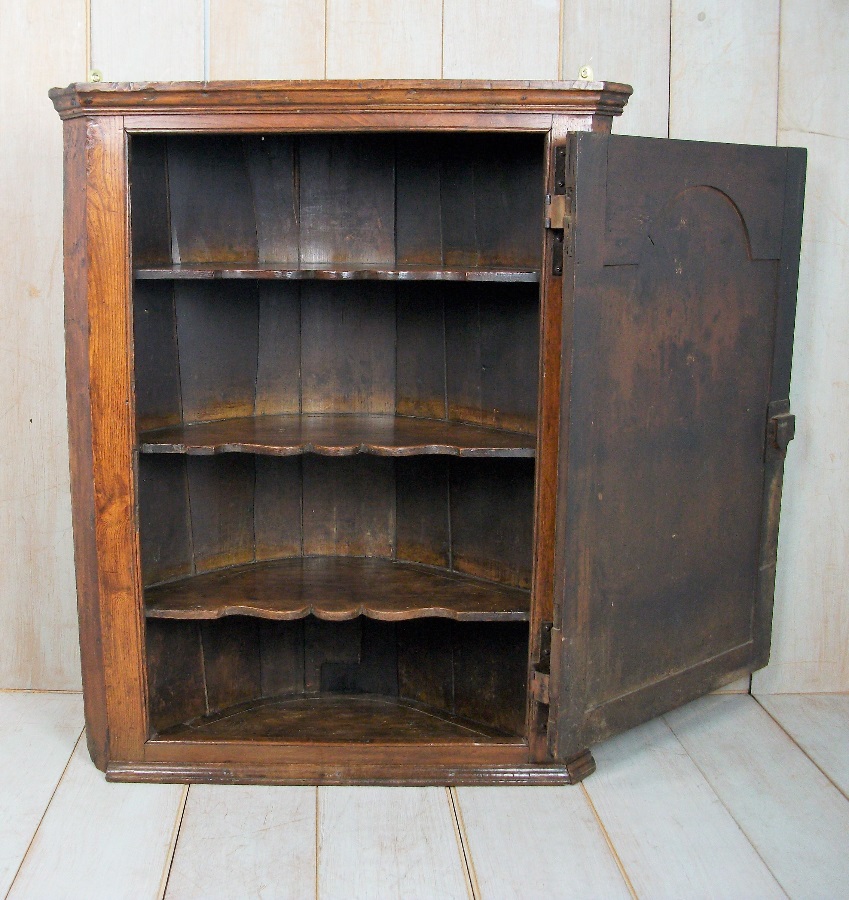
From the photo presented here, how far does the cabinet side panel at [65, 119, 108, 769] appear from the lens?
2232 mm

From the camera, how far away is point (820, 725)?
2.73m

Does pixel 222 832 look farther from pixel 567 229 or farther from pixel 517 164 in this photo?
pixel 517 164

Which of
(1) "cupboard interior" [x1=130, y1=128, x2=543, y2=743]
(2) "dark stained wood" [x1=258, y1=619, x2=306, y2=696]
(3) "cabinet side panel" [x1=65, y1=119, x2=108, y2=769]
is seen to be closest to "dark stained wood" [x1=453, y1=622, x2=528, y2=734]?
(1) "cupboard interior" [x1=130, y1=128, x2=543, y2=743]

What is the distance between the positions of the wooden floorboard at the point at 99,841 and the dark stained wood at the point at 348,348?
928 millimetres

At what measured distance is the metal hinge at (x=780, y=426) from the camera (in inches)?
101

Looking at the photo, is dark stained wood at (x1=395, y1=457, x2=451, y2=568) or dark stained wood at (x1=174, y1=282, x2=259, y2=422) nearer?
dark stained wood at (x1=174, y1=282, x2=259, y2=422)

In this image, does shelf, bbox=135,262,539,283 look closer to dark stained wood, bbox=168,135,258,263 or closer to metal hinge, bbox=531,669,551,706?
dark stained wood, bbox=168,135,258,263

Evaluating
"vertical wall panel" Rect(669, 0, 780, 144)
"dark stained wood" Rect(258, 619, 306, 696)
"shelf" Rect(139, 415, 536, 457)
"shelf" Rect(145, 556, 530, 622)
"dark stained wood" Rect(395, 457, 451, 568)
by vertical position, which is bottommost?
"dark stained wood" Rect(258, 619, 306, 696)

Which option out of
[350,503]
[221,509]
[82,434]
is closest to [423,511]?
[350,503]

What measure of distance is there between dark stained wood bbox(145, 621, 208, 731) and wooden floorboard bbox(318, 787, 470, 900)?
404 mm

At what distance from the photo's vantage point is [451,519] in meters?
2.67

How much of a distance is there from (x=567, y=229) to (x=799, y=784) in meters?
1.26

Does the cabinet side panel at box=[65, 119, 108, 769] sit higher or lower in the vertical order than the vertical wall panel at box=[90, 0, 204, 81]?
lower

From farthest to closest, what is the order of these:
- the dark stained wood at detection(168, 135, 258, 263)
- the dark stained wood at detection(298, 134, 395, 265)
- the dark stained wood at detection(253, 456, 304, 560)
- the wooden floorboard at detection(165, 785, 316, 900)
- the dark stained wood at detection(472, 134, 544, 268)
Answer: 1. the dark stained wood at detection(253, 456, 304, 560)
2. the dark stained wood at detection(298, 134, 395, 265)
3. the dark stained wood at detection(168, 135, 258, 263)
4. the dark stained wood at detection(472, 134, 544, 268)
5. the wooden floorboard at detection(165, 785, 316, 900)
